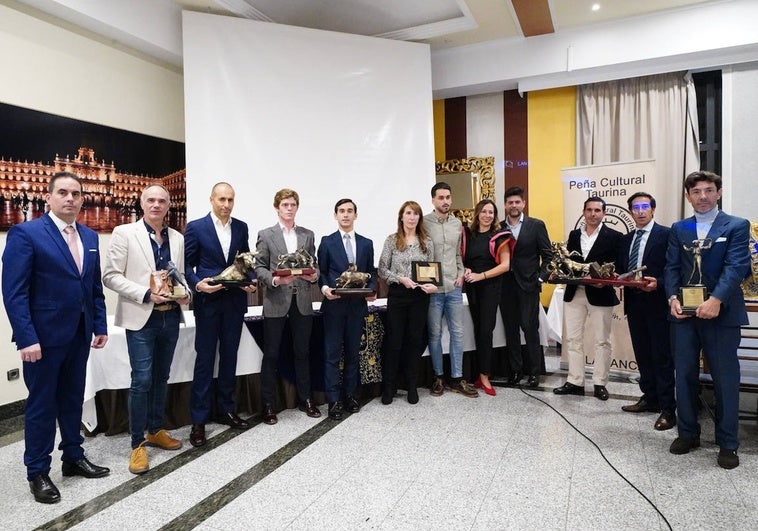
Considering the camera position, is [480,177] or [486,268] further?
[480,177]

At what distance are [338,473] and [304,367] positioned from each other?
102cm

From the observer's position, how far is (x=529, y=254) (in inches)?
159

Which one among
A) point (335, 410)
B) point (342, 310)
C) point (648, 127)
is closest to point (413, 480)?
point (335, 410)

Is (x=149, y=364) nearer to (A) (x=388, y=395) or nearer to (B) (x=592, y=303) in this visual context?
(A) (x=388, y=395)

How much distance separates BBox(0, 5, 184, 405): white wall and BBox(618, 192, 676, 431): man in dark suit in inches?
183

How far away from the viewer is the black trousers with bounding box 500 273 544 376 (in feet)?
13.5

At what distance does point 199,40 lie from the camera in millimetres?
4715

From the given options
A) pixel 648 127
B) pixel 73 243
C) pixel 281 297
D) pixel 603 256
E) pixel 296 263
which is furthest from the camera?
pixel 648 127

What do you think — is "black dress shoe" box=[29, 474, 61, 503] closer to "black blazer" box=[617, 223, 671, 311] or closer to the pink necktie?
the pink necktie

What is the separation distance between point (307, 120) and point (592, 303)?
11.5 ft

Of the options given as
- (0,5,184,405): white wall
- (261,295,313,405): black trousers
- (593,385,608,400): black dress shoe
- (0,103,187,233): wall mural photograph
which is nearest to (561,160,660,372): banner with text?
(593,385,608,400): black dress shoe

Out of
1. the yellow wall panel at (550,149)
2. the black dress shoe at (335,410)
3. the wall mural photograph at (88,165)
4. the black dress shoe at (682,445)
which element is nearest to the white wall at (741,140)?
the yellow wall panel at (550,149)

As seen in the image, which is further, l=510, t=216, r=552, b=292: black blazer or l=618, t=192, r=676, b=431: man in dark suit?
l=510, t=216, r=552, b=292: black blazer

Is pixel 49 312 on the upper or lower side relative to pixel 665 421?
upper
